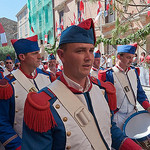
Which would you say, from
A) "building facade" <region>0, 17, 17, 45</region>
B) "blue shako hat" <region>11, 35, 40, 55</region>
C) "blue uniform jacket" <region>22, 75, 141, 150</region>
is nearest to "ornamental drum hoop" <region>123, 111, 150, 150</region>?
"blue uniform jacket" <region>22, 75, 141, 150</region>

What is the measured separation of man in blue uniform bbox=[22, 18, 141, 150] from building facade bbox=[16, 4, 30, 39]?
38.5 metres

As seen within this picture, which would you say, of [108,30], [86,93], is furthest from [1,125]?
[108,30]

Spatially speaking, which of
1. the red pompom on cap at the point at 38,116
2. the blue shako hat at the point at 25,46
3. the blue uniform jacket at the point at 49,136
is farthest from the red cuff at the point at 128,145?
the blue shako hat at the point at 25,46

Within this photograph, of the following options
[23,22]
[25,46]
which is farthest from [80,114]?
[23,22]

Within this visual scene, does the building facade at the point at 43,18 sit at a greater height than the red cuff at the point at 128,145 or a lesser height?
greater

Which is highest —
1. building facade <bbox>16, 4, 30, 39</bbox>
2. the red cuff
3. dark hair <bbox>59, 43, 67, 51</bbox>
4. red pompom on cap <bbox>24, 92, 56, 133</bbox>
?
building facade <bbox>16, 4, 30, 39</bbox>

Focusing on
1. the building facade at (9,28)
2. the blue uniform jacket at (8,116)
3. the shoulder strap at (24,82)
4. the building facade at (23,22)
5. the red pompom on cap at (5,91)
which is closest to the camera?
the blue uniform jacket at (8,116)

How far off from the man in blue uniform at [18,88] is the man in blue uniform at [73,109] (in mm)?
760

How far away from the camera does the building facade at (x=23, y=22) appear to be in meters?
37.9

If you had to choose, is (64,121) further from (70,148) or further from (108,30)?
(108,30)

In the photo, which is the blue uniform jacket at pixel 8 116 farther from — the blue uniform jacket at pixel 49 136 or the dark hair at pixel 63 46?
the dark hair at pixel 63 46

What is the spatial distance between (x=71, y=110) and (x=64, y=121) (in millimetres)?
106

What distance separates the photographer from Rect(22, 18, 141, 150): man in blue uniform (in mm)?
1182

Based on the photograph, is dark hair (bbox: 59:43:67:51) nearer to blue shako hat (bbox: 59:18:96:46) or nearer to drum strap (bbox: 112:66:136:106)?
blue shako hat (bbox: 59:18:96:46)
